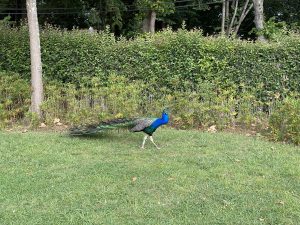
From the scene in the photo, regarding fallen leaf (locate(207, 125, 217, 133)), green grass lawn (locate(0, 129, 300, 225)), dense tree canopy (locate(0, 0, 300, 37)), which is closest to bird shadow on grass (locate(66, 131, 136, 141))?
green grass lawn (locate(0, 129, 300, 225))

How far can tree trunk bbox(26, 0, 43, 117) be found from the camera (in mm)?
9266

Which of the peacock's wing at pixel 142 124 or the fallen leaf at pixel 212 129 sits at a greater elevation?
the peacock's wing at pixel 142 124

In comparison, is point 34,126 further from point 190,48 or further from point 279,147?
point 279,147

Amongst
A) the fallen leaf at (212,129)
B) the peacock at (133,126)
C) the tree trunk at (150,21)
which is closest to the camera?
the peacock at (133,126)

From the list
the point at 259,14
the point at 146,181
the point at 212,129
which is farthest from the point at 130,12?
the point at 146,181

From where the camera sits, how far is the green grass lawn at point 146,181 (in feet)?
14.6

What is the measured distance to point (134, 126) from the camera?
6906 mm

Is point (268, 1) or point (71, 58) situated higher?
point (268, 1)

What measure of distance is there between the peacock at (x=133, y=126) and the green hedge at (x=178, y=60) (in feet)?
9.68

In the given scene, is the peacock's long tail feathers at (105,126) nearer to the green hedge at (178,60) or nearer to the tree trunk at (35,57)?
the tree trunk at (35,57)

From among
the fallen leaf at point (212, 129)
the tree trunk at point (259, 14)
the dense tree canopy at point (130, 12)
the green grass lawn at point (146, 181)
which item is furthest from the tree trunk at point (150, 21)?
the green grass lawn at point (146, 181)

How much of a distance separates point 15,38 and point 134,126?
18.7 ft

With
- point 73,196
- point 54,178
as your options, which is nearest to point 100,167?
point 54,178

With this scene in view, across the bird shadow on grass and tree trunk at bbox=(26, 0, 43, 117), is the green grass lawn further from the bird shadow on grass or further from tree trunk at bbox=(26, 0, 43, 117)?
tree trunk at bbox=(26, 0, 43, 117)
